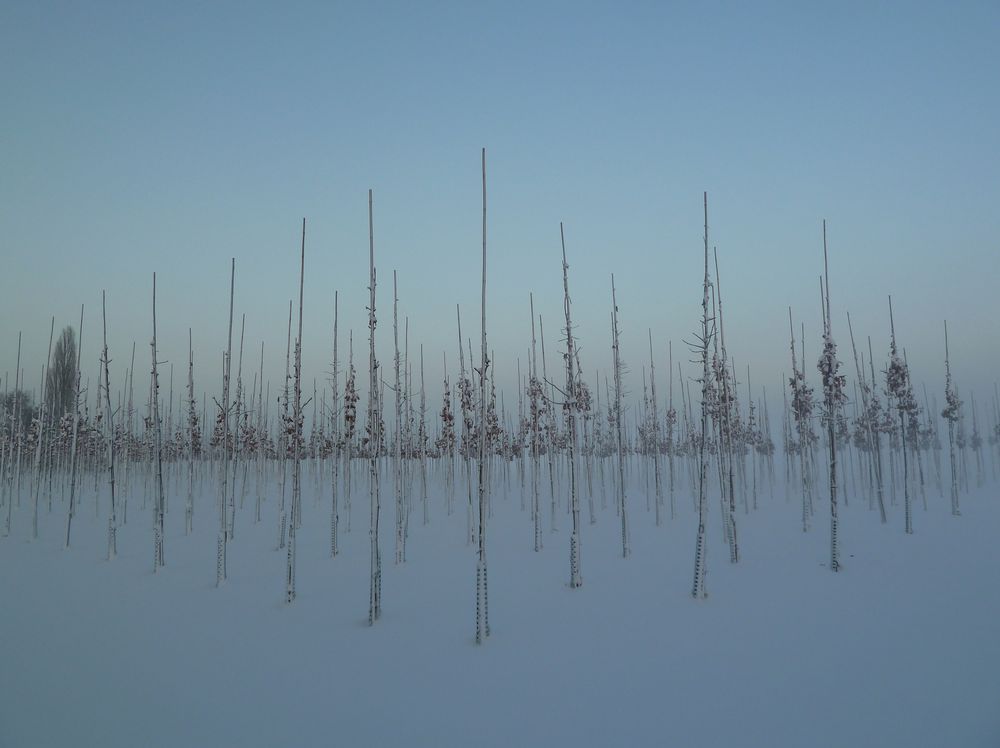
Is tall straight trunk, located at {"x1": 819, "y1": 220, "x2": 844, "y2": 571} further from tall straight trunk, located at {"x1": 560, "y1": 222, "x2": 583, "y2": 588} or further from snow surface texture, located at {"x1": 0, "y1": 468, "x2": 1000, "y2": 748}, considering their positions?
tall straight trunk, located at {"x1": 560, "y1": 222, "x2": 583, "y2": 588}

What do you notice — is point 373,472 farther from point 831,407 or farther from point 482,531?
point 831,407

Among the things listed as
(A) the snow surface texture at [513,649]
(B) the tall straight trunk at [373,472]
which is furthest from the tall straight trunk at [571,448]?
(B) the tall straight trunk at [373,472]

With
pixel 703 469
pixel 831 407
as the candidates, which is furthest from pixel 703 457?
pixel 831 407

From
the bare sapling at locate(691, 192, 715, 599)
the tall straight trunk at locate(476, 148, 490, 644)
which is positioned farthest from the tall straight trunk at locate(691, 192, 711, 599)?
the tall straight trunk at locate(476, 148, 490, 644)

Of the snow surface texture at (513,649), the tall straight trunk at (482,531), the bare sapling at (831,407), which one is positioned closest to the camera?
the snow surface texture at (513,649)

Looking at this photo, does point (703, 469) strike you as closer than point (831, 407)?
Yes

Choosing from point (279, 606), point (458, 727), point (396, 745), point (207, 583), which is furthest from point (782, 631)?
point (207, 583)

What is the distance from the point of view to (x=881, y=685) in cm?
746

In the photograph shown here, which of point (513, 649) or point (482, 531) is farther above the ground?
point (482, 531)

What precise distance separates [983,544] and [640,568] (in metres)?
10.4

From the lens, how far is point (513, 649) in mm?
8773

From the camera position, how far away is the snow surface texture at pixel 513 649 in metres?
6.66

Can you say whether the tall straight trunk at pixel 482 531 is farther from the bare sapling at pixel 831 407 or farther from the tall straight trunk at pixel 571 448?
the bare sapling at pixel 831 407

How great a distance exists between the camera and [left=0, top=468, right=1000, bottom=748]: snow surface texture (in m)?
6.66
